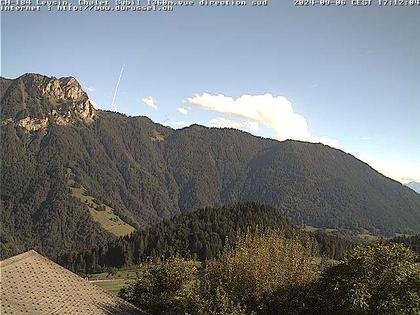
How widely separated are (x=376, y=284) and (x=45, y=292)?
19432 millimetres

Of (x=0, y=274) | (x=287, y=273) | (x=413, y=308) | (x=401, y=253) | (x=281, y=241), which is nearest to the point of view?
(x=0, y=274)

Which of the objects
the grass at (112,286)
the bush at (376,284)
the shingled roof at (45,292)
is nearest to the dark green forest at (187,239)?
the grass at (112,286)

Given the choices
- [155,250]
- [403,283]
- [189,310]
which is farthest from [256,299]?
[155,250]

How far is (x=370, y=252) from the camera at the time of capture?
28047 mm

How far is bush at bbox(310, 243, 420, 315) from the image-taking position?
25594mm

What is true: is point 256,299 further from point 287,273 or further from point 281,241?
point 281,241

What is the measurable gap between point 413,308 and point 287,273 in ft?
32.5

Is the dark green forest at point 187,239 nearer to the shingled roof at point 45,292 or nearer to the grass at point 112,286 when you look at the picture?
the grass at point 112,286

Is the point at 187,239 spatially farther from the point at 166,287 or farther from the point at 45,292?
the point at 45,292

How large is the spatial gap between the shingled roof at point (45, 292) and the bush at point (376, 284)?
13.0m

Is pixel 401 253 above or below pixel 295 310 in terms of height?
above

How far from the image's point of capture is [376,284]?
2691cm

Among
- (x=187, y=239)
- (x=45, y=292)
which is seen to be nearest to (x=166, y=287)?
(x=45, y=292)

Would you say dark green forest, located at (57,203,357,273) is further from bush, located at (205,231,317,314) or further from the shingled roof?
the shingled roof
